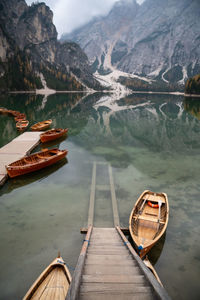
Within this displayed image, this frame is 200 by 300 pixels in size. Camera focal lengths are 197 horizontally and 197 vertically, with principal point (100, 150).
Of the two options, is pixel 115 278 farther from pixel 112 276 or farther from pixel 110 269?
pixel 110 269

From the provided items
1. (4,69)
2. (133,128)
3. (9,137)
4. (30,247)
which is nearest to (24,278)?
(30,247)

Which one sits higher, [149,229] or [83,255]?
[83,255]

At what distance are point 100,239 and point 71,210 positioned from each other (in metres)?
5.06

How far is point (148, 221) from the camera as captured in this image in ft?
40.0

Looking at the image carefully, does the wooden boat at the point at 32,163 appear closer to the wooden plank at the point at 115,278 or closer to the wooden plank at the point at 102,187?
the wooden plank at the point at 102,187

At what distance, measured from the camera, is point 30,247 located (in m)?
11.4

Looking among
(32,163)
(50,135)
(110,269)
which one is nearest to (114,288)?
(110,269)

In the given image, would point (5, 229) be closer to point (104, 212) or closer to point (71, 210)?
point (71, 210)

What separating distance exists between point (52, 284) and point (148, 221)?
21.5ft

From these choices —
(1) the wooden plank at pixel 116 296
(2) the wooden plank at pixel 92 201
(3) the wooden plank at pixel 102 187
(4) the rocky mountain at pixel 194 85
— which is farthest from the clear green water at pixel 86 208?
(4) the rocky mountain at pixel 194 85

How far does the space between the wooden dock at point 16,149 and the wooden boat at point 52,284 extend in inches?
478

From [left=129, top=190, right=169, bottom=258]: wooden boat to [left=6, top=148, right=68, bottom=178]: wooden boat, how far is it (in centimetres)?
1162

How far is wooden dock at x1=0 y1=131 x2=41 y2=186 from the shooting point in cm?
2073

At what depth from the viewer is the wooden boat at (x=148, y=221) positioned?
10395 mm
